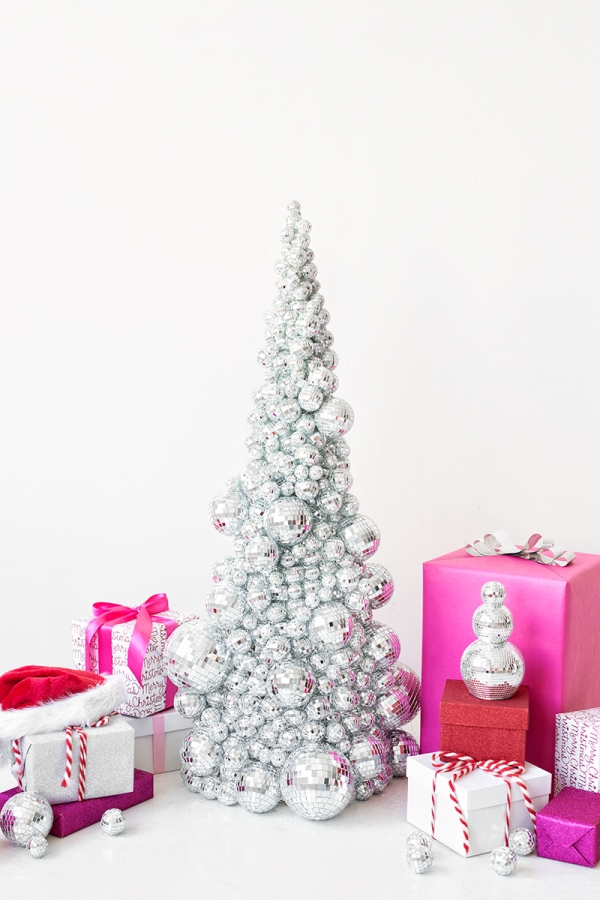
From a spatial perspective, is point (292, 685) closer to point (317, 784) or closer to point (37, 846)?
point (317, 784)

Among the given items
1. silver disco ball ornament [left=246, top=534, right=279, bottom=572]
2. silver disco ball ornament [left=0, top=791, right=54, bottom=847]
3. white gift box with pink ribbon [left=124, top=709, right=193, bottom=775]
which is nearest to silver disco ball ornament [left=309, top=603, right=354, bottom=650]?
silver disco ball ornament [left=246, top=534, right=279, bottom=572]

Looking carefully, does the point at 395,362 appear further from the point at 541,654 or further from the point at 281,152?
the point at 541,654

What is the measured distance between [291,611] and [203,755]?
0.26 meters

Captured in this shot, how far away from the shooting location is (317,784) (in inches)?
47.5

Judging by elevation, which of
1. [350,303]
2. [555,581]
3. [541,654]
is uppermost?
[350,303]

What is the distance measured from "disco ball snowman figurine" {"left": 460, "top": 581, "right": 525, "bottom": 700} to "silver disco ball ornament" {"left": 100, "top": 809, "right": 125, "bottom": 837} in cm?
53

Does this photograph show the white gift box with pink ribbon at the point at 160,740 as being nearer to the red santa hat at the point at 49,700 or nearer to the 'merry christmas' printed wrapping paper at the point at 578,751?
the red santa hat at the point at 49,700

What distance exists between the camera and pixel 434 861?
112 centimetres

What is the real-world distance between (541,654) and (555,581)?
0.12 m

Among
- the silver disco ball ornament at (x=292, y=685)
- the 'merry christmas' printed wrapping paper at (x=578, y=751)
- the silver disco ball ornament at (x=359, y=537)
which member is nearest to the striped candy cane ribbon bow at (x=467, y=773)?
the 'merry christmas' printed wrapping paper at (x=578, y=751)

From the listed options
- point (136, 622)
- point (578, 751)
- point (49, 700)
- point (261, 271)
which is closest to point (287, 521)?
point (136, 622)

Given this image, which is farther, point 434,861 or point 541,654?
point 541,654

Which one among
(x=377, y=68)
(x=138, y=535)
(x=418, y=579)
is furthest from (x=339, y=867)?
(x=377, y=68)

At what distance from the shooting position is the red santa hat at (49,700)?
1.19m
